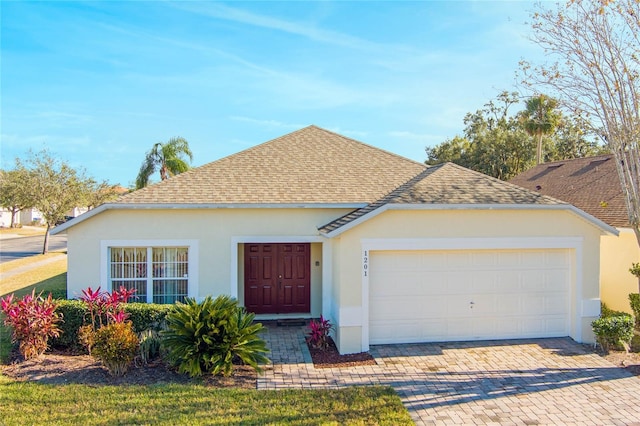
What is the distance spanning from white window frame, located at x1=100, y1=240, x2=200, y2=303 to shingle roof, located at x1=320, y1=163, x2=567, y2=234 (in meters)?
3.74

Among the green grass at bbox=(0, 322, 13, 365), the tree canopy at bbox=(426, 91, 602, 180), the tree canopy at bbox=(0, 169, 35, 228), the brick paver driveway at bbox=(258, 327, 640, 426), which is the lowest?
the brick paver driveway at bbox=(258, 327, 640, 426)

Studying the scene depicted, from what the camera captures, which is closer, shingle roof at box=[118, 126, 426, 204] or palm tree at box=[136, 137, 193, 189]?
shingle roof at box=[118, 126, 426, 204]

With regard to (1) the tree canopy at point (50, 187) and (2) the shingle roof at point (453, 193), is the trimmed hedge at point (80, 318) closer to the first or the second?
(2) the shingle roof at point (453, 193)

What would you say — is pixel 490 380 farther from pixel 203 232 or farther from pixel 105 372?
pixel 203 232

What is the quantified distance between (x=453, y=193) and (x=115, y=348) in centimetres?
879

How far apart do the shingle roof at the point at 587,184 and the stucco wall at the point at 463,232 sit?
10.6 feet

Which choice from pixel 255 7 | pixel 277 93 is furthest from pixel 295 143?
pixel 255 7

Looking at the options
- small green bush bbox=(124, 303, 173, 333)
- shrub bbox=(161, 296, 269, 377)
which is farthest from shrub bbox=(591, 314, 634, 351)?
small green bush bbox=(124, 303, 173, 333)

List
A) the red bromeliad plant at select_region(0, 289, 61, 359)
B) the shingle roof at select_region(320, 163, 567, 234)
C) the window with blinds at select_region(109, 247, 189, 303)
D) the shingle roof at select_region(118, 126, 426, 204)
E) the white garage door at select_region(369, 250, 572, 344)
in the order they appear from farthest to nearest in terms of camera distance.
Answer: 1. the shingle roof at select_region(118, 126, 426, 204)
2. the window with blinds at select_region(109, 247, 189, 303)
3. the white garage door at select_region(369, 250, 572, 344)
4. the shingle roof at select_region(320, 163, 567, 234)
5. the red bromeliad plant at select_region(0, 289, 61, 359)

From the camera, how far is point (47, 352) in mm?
10312

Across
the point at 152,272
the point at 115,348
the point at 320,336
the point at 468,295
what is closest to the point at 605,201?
the point at 468,295

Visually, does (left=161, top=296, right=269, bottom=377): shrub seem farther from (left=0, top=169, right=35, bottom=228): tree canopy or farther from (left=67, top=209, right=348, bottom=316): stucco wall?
(left=0, top=169, right=35, bottom=228): tree canopy

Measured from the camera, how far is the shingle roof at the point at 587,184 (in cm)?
1622

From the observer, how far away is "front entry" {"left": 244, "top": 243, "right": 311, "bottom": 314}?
13.8 meters
